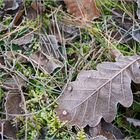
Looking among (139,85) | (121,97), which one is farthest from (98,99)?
(139,85)

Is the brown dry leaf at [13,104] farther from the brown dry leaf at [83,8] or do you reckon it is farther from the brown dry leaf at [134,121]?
the brown dry leaf at [83,8]

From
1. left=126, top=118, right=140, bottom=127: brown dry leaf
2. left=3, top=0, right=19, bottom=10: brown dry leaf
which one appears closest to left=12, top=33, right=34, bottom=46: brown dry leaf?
left=3, top=0, right=19, bottom=10: brown dry leaf

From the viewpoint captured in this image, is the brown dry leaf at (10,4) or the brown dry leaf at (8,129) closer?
the brown dry leaf at (8,129)

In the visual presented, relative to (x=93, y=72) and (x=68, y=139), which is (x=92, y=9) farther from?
(x=68, y=139)

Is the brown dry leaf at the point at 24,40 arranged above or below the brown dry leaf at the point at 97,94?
above

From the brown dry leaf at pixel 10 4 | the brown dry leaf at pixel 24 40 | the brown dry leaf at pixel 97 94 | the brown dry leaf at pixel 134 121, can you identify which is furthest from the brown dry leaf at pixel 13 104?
the brown dry leaf at pixel 10 4

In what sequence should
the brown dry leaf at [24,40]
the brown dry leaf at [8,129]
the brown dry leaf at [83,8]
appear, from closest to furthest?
1. the brown dry leaf at [8,129]
2. the brown dry leaf at [24,40]
3. the brown dry leaf at [83,8]

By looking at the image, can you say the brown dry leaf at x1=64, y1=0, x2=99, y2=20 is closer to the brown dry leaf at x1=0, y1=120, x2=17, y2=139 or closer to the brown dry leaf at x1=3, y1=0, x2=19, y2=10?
the brown dry leaf at x1=3, y1=0, x2=19, y2=10
